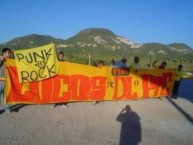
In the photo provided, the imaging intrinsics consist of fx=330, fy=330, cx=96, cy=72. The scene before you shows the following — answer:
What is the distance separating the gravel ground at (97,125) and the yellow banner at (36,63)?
1.08 meters

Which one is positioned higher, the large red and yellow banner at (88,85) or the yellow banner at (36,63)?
the yellow banner at (36,63)

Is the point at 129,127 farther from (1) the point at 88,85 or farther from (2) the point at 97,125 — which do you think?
(1) the point at 88,85

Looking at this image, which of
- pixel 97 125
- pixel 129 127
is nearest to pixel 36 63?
pixel 97 125

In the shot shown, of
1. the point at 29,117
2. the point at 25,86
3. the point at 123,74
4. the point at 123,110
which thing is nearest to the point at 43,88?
the point at 25,86

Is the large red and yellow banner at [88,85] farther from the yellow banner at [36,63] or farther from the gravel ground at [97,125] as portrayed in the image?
the gravel ground at [97,125]

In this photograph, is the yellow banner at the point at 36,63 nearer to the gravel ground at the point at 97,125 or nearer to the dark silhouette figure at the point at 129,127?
the gravel ground at the point at 97,125

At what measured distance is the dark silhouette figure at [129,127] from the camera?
283 inches

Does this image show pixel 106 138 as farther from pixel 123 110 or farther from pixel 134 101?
pixel 134 101

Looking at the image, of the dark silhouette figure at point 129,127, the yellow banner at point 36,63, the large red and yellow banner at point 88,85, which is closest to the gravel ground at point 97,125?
the dark silhouette figure at point 129,127

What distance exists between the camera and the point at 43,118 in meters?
9.21

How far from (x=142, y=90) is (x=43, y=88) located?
4.49 m

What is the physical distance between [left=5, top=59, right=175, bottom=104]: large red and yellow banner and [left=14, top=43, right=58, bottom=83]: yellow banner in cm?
17

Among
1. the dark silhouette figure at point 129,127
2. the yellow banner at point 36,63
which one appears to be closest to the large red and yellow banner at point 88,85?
the yellow banner at point 36,63

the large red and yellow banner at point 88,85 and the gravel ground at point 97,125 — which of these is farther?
the large red and yellow banner at point 88,85
